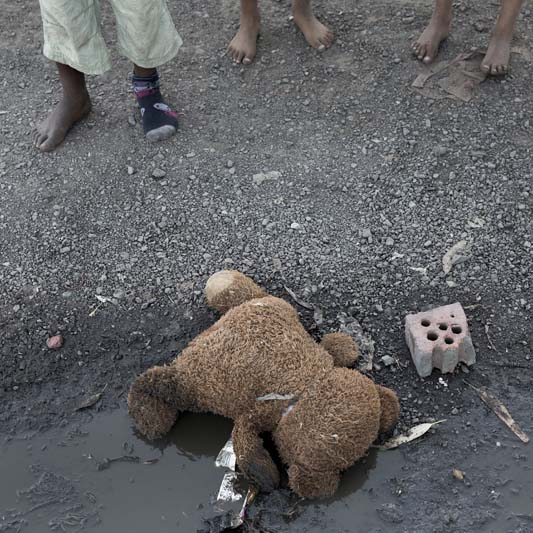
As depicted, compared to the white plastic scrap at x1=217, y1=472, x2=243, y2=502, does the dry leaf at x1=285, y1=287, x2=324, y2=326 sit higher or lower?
higher

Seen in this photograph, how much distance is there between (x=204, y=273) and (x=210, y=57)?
1.41 meters

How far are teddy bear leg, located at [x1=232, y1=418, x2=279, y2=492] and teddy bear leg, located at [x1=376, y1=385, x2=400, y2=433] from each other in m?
0.37

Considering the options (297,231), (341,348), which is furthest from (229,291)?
(297,231)

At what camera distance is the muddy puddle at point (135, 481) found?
7.48ft

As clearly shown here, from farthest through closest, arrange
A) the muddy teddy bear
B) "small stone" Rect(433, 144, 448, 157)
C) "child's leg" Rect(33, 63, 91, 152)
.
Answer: "child's leg" Rect(33, 63, 91, 152) < "small stone" Rect(433, 144, 448, 157) < the muddy teddy bear

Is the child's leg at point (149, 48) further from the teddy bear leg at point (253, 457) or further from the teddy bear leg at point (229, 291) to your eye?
the teddy bear leg at point (253, 457)

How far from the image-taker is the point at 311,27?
3.70 m

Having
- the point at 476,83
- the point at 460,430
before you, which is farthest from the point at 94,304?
the point at 476,83

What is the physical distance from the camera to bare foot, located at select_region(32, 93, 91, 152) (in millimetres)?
3367

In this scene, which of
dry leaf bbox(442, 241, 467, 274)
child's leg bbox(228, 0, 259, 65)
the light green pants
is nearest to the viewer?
dry leaf bbox(442, 241, 467, 274)

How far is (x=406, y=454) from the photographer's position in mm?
2361

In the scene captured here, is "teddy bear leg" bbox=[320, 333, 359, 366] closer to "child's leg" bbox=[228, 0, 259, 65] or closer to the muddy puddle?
the muddy puddle

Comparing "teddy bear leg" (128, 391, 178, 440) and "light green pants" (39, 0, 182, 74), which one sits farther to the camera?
"light green pants" (39, 0, 182, 74)

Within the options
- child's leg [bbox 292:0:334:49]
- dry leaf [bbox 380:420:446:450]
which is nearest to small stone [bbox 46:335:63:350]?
dry leaf [bbox 380:420:446:450]
